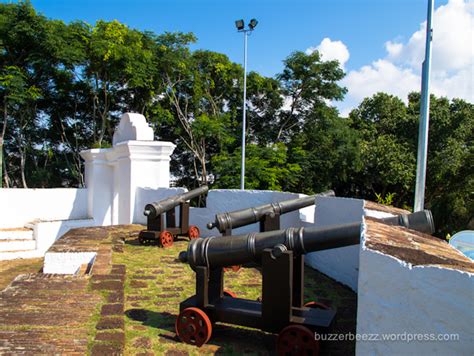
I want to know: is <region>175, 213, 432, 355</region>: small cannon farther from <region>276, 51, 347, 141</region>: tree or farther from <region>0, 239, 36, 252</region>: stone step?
<region>276, 51, 347, 141</region>: tree

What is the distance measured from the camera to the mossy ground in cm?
306

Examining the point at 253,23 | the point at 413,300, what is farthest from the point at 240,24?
the point at 413,300

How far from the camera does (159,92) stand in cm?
1867

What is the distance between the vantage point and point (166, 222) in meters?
7.30

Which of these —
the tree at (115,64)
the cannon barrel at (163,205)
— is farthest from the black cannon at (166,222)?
the tree at (115,64)

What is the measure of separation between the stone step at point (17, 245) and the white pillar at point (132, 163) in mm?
1750

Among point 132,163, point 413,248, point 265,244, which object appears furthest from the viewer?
point 132,163

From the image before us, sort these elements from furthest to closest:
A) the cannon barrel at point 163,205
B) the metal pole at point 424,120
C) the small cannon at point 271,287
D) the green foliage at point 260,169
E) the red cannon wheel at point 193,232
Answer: the green foliage at point 260,169
the red cannon wheel at point 193,232
the cannon barrel at point 163,205
the metal pole at point 424,120
the small cannon at point 271,287

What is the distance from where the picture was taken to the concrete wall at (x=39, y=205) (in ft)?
32.5

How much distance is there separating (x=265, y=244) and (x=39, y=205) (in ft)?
29.3

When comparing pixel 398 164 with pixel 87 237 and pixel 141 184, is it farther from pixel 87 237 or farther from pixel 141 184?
pixel 87 237

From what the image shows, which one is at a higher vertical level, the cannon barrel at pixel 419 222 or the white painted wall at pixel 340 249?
the cannon barrel at pixel 419 222

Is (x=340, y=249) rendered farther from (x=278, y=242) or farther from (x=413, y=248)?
(x=413, y=248)

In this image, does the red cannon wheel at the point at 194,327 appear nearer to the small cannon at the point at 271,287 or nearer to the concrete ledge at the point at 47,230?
the small cannon at the point at 271,287
